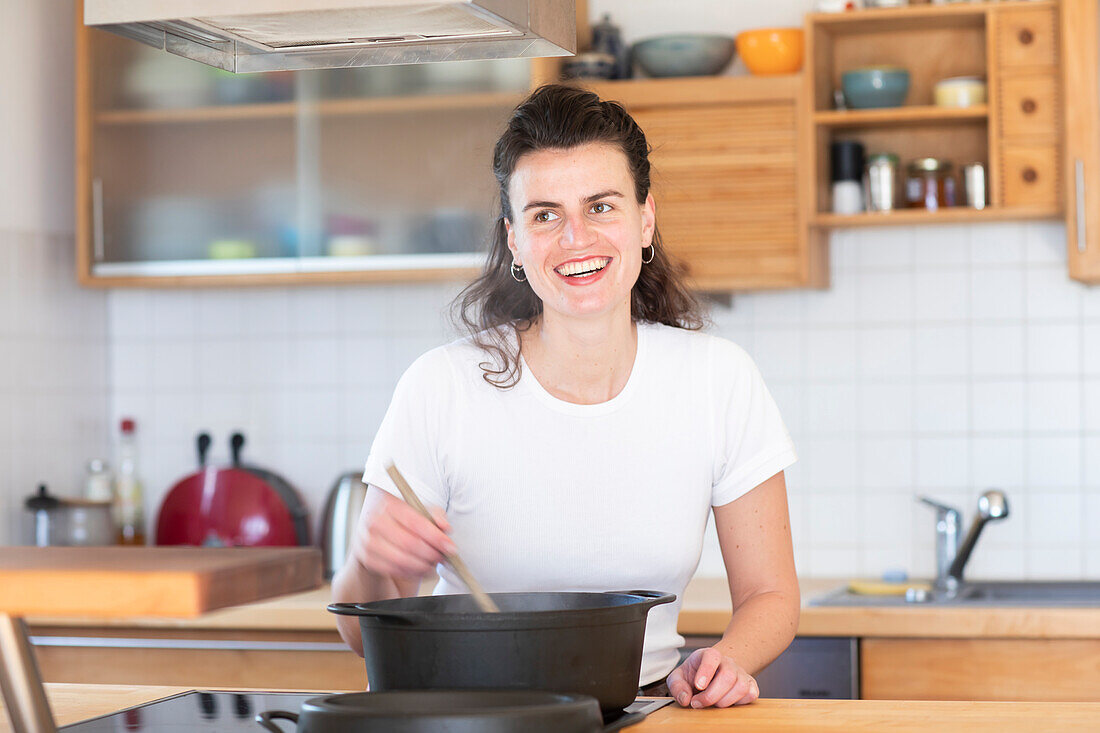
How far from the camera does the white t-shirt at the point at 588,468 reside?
65.1 inches

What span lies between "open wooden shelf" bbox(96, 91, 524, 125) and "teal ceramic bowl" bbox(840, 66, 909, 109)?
0.74 m

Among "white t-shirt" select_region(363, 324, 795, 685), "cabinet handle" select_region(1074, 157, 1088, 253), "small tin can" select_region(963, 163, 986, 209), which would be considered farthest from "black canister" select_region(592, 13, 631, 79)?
"white t-shirt" select_region(363, 324, 795, 685)

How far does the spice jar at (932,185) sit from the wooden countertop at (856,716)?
1683 mm

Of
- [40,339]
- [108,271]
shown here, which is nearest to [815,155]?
[108,271]

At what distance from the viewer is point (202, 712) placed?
1.34 m

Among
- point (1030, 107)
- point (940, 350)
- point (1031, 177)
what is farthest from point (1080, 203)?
point (940, 350)

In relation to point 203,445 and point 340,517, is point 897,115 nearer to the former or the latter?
point 340,517

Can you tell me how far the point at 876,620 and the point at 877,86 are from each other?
118cm

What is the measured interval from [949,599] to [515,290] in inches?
54.1

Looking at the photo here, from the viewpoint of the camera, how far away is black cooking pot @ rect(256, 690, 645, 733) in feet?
3.16

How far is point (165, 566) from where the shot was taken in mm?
971

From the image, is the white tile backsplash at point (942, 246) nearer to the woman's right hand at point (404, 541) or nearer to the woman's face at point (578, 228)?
the woman's face at point (578, 228)

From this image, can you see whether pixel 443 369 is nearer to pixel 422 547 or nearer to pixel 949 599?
pixel 422 547

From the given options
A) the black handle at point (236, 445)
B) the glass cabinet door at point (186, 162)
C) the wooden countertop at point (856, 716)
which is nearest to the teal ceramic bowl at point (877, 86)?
the glass cabinet door at point (186, 162)
